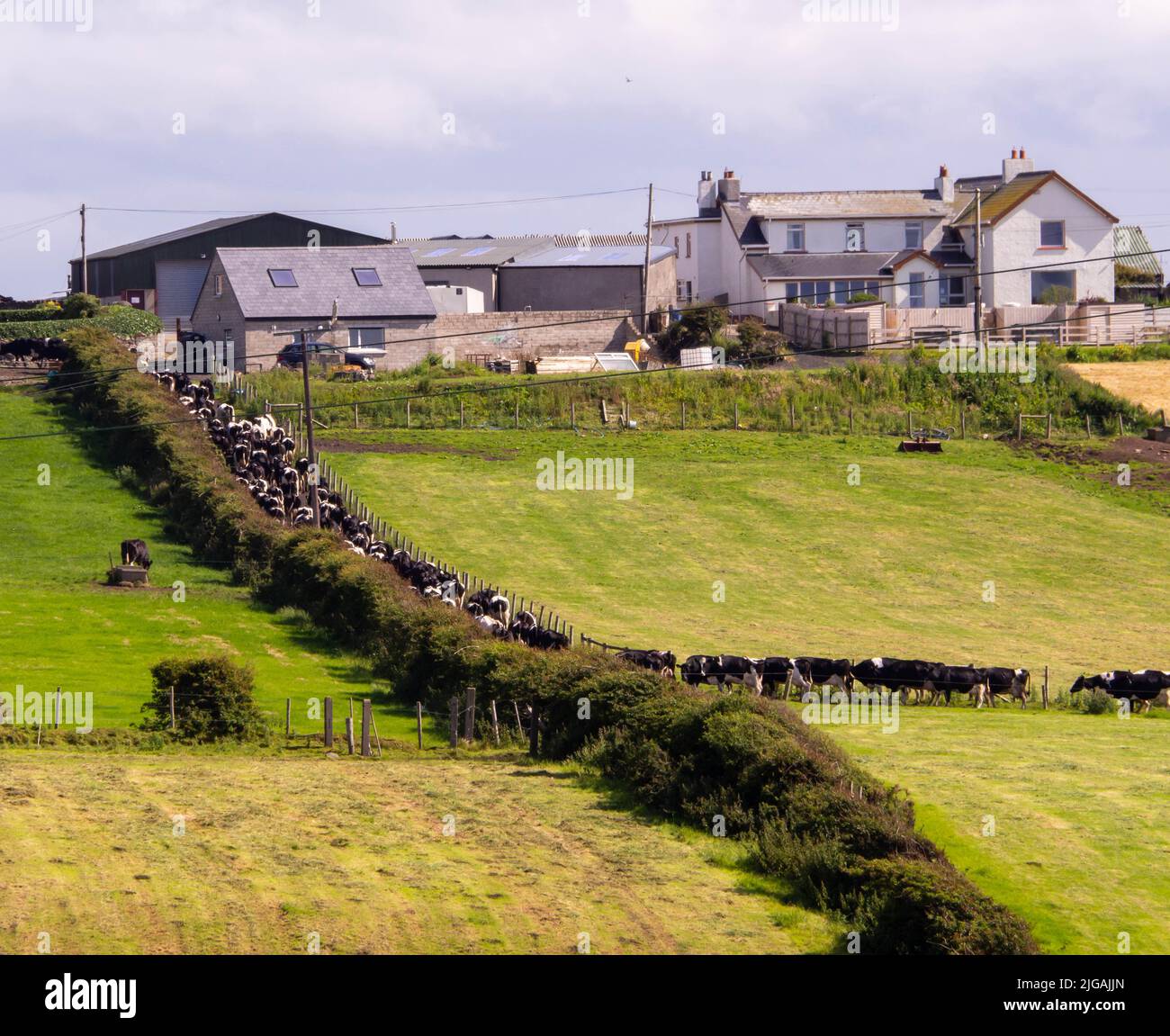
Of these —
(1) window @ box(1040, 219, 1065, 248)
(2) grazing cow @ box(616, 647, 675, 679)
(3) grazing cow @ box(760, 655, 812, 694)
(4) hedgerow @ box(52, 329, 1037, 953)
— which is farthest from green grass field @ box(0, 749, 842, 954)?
(1) window @ box(1040, 219, 1065, 248)

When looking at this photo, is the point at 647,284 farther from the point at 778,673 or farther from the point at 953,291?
the point at 778,673

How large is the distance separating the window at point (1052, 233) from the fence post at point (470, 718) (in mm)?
68243

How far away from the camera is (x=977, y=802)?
89.6ft

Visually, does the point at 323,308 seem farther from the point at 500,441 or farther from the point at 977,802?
the point at 977,802

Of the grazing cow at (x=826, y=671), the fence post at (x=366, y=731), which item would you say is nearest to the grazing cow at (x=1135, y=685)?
the grazing cow at (x=826, y=671)

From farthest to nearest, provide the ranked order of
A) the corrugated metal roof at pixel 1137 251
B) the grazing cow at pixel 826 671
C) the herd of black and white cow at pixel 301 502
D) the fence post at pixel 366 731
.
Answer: the corrugated metal roof at pixel 1137 251
the herd of black and white cow at pixel 301 502
the grazing cow at pixel 826 671
the fence post at pixel 366 731

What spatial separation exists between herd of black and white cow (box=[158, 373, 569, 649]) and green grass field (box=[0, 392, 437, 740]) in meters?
2.75

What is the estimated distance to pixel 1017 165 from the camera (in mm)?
106812

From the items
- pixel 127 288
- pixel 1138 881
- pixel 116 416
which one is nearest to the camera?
pixel 1138 881

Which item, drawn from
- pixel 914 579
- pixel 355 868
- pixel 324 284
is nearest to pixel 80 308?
pixel 324 284

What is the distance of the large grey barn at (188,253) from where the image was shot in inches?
3782

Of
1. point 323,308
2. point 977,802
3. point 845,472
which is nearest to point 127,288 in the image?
point 323,308

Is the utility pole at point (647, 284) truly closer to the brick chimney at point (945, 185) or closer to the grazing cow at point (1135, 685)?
the brick chimney at point (945, 185)
